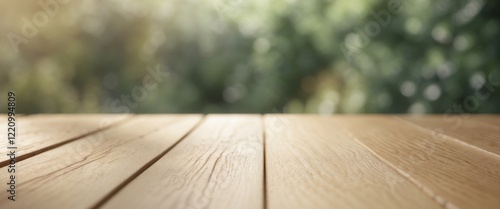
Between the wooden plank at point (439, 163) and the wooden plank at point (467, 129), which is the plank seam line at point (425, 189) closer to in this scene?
the wooden plank at point (439, 163)

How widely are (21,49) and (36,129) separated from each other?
2578mm

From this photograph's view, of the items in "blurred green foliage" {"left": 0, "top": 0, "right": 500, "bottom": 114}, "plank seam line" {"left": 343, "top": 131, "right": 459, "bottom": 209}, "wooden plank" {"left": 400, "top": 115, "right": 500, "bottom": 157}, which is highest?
"blurred green foliage" {"left": 0, "top": 0, "right": 500, "bottom": 114}

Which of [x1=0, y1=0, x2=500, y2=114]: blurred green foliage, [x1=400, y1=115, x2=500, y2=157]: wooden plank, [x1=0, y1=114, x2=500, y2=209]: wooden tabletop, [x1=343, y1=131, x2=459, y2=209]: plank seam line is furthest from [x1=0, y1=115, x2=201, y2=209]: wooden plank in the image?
[x1=0, y1=0, x2=500, y2=114]: blurred green foliage

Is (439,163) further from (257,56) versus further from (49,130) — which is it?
(257,56)

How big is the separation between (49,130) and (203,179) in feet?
2.72

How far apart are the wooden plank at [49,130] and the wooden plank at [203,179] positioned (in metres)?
0.27

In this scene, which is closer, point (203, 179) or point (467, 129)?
point (203, 179)

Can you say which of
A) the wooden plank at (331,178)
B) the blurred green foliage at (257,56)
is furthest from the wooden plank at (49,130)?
the blurred green foliage at (257,56)

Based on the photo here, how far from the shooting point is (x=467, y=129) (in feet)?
5.18

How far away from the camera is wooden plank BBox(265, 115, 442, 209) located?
0.69m

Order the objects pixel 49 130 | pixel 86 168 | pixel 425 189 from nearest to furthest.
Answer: pixel 425 189
pixel 86 168
pixel 49 130

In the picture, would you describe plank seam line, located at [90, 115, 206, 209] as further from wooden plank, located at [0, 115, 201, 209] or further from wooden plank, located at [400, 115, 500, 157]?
wooden plank, located at [400, 115, 500, 157]

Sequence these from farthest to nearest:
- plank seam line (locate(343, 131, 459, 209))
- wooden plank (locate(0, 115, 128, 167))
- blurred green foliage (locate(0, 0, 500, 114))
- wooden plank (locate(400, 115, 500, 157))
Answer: blurred green foliage (locate(0, 0, 500, 114)) → wooden plank (locate(400, 115, 500, 157)) → wooden plank (locate(0, 115, 128, 167)) → plank seam line (locate(343, 131, 459, 209))

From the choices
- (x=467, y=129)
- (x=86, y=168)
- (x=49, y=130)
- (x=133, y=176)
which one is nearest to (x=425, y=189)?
(x=133, y=176)
